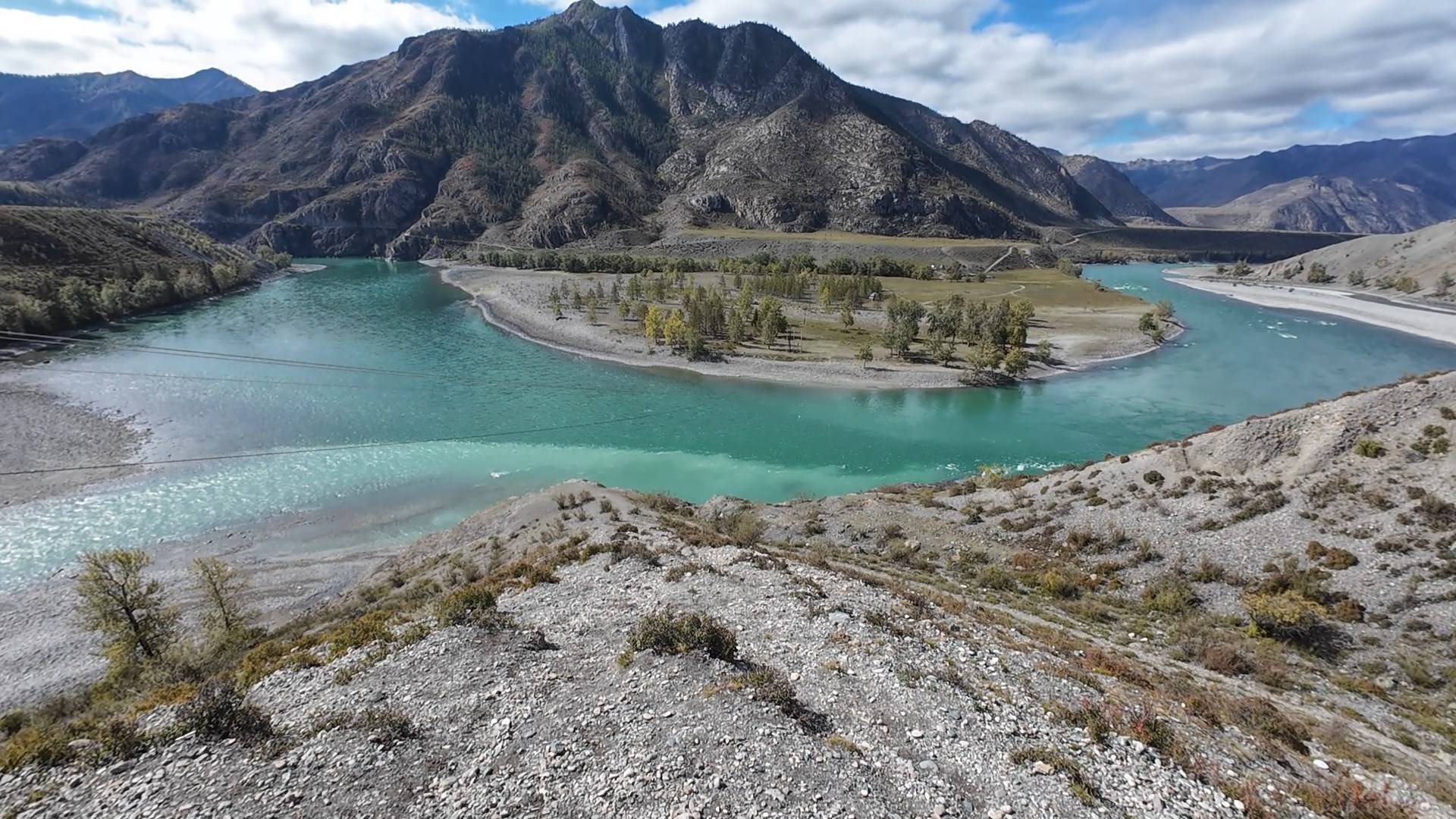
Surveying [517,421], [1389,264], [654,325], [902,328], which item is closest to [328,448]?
[517,421]

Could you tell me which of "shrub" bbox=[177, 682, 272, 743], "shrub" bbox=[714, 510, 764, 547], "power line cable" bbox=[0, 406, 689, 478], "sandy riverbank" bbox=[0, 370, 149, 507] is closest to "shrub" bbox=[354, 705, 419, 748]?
"shrub" bbox=[177, 682, 272, 743]

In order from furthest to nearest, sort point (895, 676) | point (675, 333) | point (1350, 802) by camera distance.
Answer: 1. point (675, 333)
2. point (895, 676)
3. point (1350, 802)

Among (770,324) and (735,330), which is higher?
(770,324)

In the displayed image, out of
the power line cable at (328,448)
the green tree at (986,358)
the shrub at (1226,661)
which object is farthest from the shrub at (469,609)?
the green tree at (986,358)

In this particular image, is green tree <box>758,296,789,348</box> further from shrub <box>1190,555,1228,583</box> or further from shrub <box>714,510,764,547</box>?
shrub <box>1190,555,1228,583</box>

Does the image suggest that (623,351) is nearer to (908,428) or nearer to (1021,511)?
(908,428)

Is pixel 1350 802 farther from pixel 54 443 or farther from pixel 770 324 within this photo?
pixel 770 324

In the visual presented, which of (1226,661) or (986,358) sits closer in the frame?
(1226,661)
